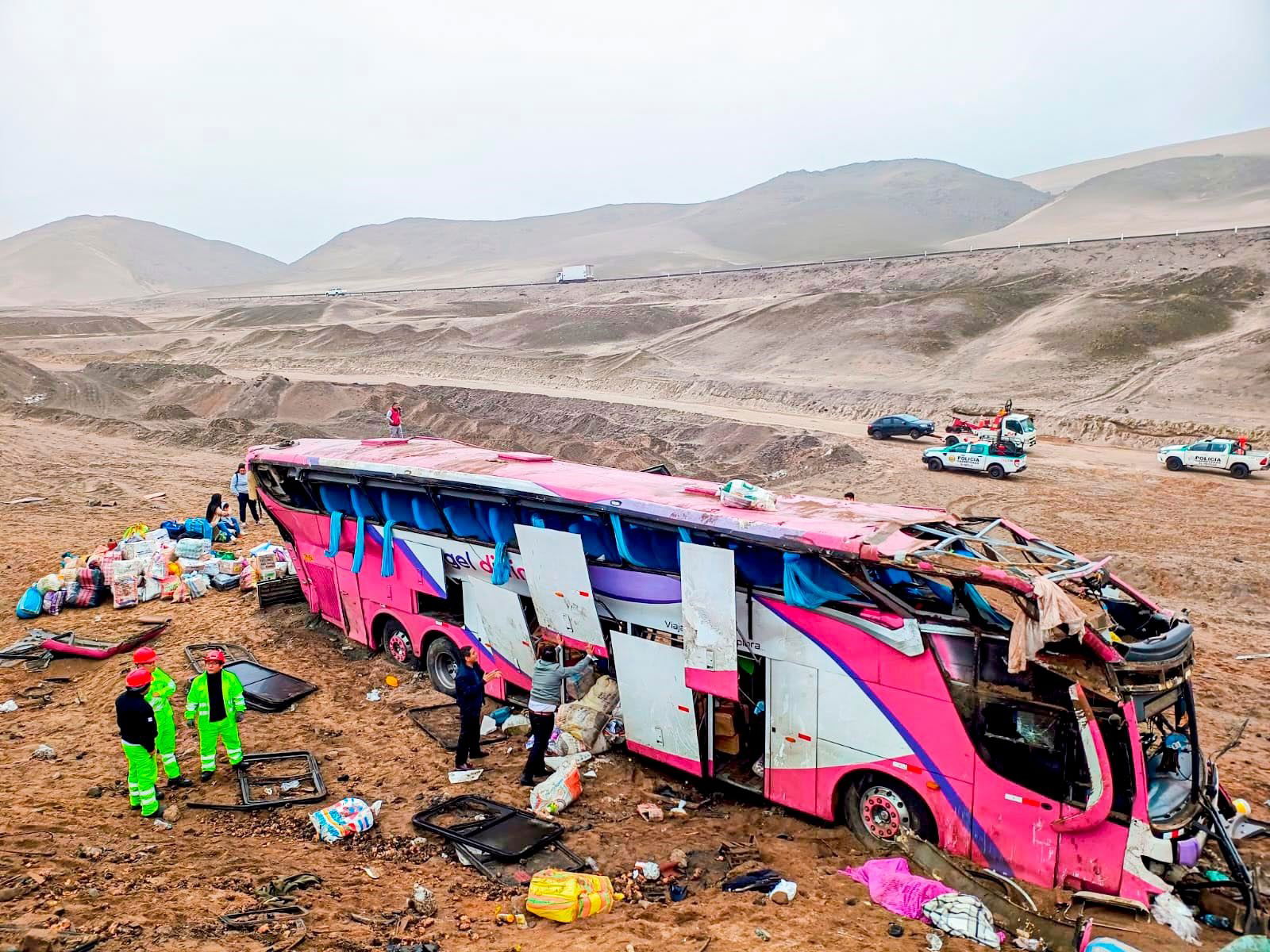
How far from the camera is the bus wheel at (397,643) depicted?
1151 centimetres

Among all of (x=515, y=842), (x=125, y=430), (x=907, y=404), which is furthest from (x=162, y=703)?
(x=907, y=404)

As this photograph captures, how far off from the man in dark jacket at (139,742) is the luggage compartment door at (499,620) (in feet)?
11.9

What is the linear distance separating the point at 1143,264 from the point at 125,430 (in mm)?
56979

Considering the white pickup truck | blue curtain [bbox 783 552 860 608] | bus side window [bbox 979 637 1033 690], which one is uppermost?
blue curtain [bbox 783 552 860 608]

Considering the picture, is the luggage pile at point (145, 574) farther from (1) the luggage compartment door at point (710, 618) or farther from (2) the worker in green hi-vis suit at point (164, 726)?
(1) the luggage compartment door at point (710, 618)

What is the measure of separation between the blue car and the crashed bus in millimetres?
25000

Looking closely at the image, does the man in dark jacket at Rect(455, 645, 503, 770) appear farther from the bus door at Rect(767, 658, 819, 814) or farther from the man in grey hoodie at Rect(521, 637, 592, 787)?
the bus door at Rect(767, 658, 819, 814)

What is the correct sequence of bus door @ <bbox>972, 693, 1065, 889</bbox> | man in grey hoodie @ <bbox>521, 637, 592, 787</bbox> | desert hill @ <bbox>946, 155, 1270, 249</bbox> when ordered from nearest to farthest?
bus door @ <bbox>972, 693, 1065, 889</bbox>, man in grey hoodie @ <bbox>521, 637, 592, 787</bbox>, desert hill @ <bbox>946, 155, 1270, 249</bbox>

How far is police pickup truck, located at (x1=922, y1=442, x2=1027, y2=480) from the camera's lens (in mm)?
25875

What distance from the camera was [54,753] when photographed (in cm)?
912

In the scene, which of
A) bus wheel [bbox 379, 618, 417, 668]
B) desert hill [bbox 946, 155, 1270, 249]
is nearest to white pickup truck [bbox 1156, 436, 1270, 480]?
bus wheel [bbox 379, 618, 417, 668]

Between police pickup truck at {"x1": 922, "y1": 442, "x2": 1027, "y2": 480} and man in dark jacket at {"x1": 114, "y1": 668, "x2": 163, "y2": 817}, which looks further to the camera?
police pickup truck at {"x1": 922, "y1": 442, "x2": 1027, "y2": 480}

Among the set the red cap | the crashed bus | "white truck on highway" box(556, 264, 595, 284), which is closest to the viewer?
the crashed bus

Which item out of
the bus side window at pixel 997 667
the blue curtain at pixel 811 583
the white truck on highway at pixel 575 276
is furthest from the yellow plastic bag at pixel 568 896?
the white truck on highway at pixel 575 276
